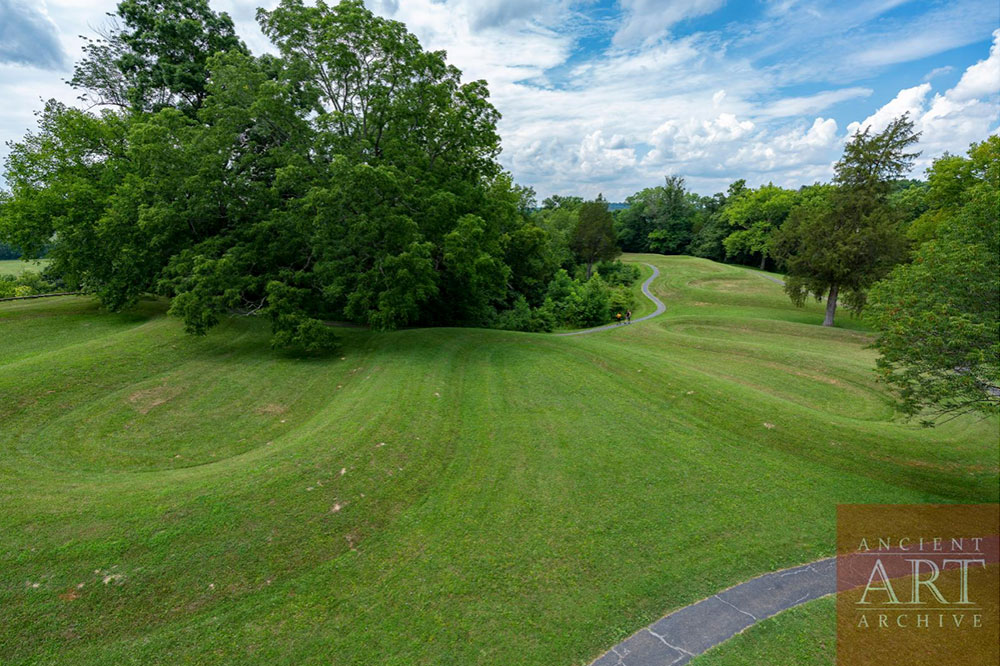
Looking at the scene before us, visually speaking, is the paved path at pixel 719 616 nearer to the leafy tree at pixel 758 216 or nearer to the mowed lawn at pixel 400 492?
the mowed lawn at pixel 400 492

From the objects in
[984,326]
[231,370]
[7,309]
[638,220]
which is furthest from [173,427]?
[638,220]

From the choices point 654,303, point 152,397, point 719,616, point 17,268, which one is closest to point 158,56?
point 152,397

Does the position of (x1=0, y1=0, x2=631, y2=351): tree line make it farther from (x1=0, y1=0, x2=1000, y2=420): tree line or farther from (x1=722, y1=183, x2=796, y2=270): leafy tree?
(x1=722, y1=183, x2=796, y2=270): leafy tree

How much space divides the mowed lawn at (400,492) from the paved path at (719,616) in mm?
223

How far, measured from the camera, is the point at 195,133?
1828 centimetres

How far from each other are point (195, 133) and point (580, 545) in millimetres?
21892

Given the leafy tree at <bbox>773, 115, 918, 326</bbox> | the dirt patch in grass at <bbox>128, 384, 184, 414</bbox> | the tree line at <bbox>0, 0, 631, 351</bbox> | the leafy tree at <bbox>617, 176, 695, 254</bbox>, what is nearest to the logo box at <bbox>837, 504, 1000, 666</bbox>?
the tree line at <bbox>0, 0, 631, 351</bbox>

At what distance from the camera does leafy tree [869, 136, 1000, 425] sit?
28.8 ft

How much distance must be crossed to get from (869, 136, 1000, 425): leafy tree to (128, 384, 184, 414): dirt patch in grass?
19844 millimetres

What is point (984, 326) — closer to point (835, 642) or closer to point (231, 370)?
point (835, 642)

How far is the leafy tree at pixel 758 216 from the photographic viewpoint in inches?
2621

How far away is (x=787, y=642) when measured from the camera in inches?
253

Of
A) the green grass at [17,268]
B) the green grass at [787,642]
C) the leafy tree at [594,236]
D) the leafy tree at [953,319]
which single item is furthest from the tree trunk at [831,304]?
A: the green grass at [17,268]

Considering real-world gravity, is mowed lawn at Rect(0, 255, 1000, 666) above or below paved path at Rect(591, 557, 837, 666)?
above
